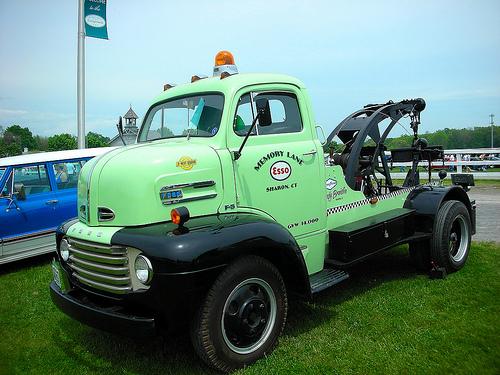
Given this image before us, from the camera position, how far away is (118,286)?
3314mm

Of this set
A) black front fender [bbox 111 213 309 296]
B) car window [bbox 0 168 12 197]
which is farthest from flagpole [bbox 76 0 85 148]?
black front fender [bbox 111 213 309 296]

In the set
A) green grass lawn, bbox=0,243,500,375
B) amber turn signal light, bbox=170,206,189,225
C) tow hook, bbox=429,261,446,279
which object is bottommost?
green grass lawn, bbox=0,243,500,375

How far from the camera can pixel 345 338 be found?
3.99 m

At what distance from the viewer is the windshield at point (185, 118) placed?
13.5 ft

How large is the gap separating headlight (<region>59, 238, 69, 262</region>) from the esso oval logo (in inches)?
79.5

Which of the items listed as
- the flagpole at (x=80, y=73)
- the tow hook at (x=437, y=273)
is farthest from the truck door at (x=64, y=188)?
the tow hook at (x=437, y=273)

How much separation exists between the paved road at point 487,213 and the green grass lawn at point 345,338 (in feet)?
7.45

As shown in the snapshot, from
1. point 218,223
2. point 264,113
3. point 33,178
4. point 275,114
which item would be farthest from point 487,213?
point 33,178

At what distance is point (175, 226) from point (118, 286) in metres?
0.62

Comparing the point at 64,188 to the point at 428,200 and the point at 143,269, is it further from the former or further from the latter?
the point at 428,200

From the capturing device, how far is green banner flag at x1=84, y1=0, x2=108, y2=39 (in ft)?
41.8

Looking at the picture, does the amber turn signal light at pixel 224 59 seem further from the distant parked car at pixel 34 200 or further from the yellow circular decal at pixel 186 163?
the distant parked car at pixel 34 200

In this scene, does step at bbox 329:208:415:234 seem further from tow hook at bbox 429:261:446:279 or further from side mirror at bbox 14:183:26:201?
side mirror at bbox 14:183:26:201

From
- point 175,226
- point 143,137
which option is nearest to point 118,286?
point 175,226
